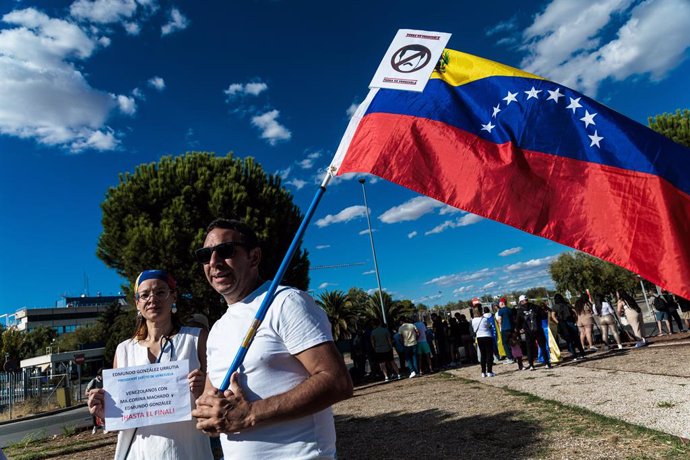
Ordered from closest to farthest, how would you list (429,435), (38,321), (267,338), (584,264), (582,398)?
(267,338), (429,435), (582,398), (584,264), (38,321)

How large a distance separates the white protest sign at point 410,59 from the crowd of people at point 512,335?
8695 mm

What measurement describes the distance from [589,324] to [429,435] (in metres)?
8.86

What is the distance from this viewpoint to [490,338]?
10359mm

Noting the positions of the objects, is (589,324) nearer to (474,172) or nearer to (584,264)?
(474,172)

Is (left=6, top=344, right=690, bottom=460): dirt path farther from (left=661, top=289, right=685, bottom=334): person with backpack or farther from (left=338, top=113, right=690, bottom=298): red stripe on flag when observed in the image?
(left=661, top=289, right=685, bottom=334): person with backpack

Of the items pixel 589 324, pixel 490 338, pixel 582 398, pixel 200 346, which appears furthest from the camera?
pixel 589 324

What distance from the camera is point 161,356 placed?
8.49 feet

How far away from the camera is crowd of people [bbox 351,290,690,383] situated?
35.1ft

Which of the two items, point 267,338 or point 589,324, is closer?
point 267,338

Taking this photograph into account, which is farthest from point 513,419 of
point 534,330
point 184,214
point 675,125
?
point 675,125

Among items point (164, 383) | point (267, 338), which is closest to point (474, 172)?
point (267, 338)

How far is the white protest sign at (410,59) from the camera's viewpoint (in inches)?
114

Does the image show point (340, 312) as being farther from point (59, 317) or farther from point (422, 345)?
point (59, 317)

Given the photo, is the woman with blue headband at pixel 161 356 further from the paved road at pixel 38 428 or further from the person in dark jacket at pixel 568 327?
the paved road at pixel 38 428
